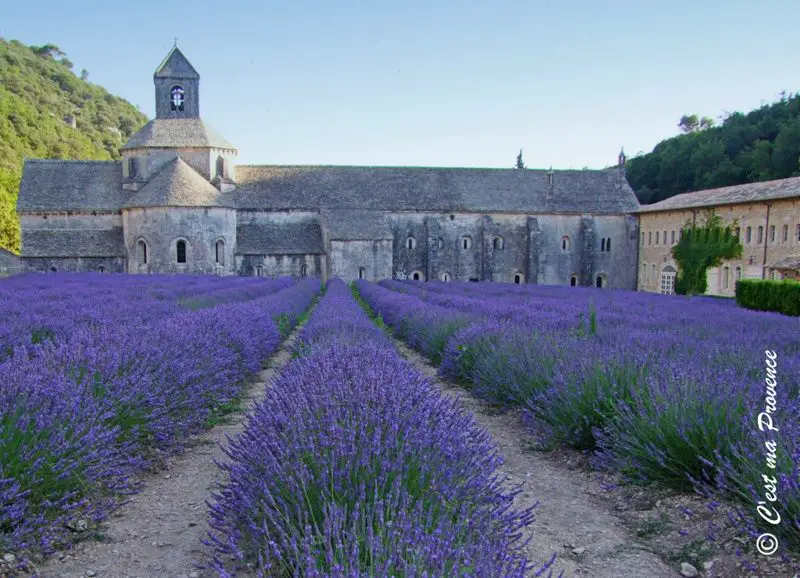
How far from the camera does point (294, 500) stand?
2396 millimetres

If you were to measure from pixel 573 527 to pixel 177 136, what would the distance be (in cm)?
3375

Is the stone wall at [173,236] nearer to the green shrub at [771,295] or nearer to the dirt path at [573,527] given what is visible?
the green shrub at [771,295]

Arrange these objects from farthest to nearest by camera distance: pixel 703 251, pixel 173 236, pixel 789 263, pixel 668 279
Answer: pixel 668 279 → pixel 173 236 → pixel 703 251 → pixel 789 263

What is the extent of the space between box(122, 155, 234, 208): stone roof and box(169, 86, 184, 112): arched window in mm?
4932

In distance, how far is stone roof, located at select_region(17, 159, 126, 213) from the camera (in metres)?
30.7

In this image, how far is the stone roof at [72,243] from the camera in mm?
29594

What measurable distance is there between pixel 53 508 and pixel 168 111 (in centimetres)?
3499

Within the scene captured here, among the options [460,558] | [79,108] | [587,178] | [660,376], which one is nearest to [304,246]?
[587,178]

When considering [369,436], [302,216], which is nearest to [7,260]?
[302,216]

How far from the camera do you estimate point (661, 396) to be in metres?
3.83

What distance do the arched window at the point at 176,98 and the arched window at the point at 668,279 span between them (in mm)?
28967

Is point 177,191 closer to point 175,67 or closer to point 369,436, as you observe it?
point 175,67

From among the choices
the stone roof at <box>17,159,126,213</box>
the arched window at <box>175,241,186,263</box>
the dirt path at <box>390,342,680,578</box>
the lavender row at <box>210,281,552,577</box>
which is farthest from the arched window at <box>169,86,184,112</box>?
the lavender row at <box>210,281,552,577</box>

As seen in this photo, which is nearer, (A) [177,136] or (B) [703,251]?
(B) [703,251]
